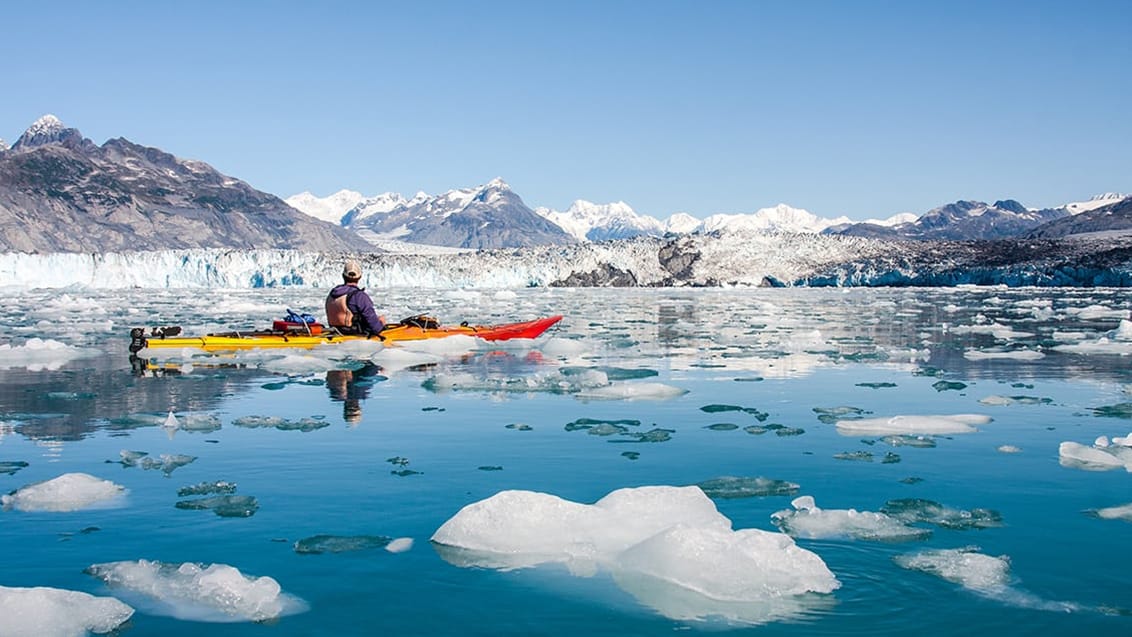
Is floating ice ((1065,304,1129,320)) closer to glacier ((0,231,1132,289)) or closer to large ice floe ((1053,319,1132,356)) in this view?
large ice floe ((1053,319,1132,356))

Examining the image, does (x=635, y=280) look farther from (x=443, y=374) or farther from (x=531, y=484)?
(x=531, y=484)

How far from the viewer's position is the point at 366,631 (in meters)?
3.57

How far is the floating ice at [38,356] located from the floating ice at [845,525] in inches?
433

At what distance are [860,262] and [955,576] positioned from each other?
2721 inches

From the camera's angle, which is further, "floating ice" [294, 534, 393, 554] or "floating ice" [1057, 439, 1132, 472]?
"floating ice" [1057, 439, 1132, 472]

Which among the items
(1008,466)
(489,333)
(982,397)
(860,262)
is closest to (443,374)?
(489,333)

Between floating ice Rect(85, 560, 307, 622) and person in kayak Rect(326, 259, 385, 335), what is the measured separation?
9782 millimetres

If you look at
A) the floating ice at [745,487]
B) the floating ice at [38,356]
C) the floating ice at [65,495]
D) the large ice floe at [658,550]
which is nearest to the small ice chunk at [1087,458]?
the floating ice at [745,487]

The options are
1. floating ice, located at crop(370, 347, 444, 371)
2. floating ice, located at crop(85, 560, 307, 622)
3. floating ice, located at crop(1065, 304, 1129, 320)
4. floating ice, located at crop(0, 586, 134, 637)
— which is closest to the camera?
floating ice, located at crop(0, 586, 134, 637)

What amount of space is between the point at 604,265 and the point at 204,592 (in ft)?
230

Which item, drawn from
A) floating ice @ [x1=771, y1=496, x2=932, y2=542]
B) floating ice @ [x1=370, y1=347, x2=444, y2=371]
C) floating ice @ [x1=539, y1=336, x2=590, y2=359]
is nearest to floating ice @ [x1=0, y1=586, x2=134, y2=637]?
floating ice @ [x1=771, y1=496, x2=932, y2=542]

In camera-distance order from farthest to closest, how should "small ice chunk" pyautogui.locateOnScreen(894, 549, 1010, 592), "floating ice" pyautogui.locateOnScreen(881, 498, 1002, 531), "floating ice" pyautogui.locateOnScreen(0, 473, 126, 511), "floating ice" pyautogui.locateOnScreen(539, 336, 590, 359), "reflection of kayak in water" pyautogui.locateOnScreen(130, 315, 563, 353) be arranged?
1. "floating ice" pyautogui.locateOnScreen(539, 336, 590, 359)
2. "reflection of kayak in water" pyautogui.locateOnScreen(130, 315, 563, 353)
3. "floating ice" pyautogui.locateOnScreen(0, 473, 126, 511)
4. "floating ice" pyautogui.locateOnScreen(881, 498, 1002, 531)
5. "small ice chunk" pyautogui.locateOnScreen(894, 549, 1010, 592)

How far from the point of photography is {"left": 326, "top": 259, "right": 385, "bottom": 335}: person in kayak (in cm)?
1384

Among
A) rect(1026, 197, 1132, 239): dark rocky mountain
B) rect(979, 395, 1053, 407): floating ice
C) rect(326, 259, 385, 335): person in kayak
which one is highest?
rect(1026, 197, 1132, 239): dark rocky mountain
